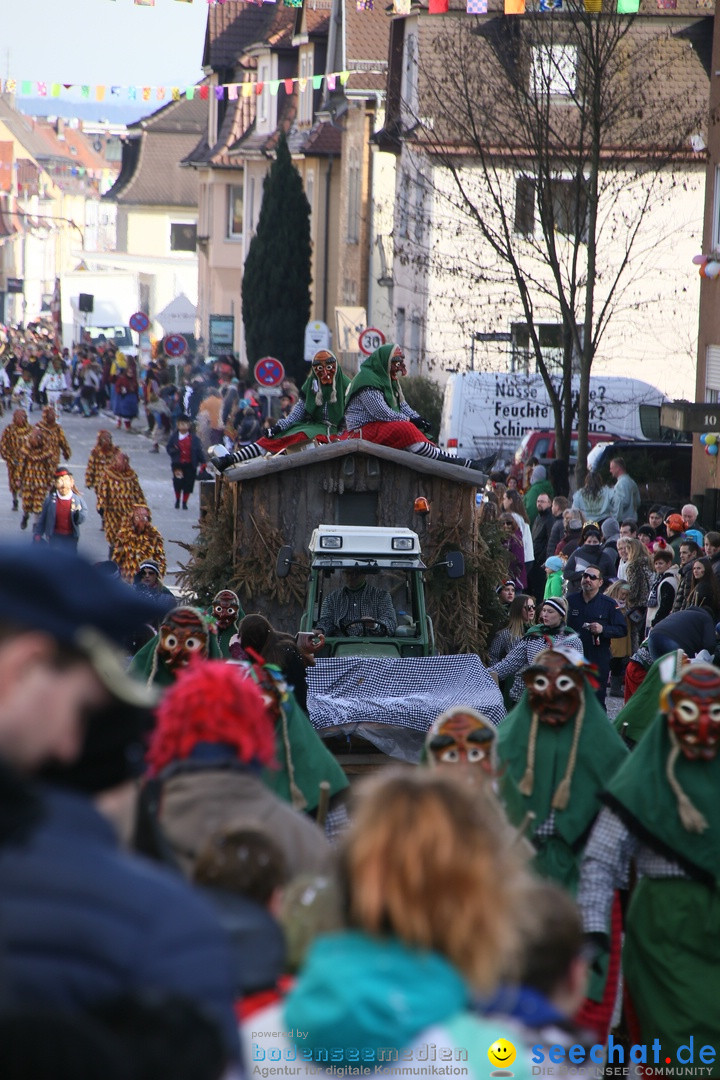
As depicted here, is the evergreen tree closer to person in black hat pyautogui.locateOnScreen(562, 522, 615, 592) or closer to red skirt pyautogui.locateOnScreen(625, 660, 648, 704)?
person in black hat pyautogui.locateOnScreen(562, 522, 615, 592)

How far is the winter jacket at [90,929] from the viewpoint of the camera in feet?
7.45

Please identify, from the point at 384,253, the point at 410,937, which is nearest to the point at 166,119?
the point at 384,253

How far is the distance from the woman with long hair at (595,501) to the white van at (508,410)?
5256 millimetres

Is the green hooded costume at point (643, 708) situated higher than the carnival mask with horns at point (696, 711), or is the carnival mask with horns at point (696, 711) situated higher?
the carnival mask with horns at point (696, 711)

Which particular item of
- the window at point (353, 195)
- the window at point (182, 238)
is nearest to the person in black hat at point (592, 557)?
the window at point (353, 195)

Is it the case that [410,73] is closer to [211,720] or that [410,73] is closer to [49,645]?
[211,720]

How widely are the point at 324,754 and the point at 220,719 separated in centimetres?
197

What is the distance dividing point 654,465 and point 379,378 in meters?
10.2

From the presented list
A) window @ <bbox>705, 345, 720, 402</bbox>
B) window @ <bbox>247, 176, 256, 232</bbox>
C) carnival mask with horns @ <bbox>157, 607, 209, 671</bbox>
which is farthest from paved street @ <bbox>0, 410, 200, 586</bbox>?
window @ <bbox>247, 176, 256, 232</bbox>

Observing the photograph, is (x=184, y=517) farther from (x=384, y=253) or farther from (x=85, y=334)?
(x=85, y=334)

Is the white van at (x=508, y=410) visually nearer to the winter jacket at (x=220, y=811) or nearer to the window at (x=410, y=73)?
the window at (x=410, y=73)

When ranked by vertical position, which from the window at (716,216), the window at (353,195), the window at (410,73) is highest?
the window at (410,73)

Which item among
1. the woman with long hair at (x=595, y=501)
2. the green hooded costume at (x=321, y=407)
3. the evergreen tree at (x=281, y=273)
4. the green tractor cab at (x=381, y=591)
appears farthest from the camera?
the evergreen tree at (x=281, y=273)

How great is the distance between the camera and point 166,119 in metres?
74.8
